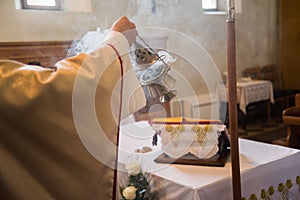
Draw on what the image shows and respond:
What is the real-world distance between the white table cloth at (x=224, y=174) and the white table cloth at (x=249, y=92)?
9.74 ft

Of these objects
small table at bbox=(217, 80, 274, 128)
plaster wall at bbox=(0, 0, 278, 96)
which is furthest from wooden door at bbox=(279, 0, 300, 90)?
small table at bbox=(217, 80, 274, 128)

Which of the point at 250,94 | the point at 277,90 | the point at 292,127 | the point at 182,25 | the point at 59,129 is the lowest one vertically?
the point at 277,90

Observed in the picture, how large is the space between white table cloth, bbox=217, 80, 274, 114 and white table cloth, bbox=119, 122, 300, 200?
9.74ft

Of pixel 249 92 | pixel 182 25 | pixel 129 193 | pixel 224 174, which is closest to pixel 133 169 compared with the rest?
pixel 129 193

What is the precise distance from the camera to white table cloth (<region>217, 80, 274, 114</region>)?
14.9 ft

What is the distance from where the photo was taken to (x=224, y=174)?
50.8 inches

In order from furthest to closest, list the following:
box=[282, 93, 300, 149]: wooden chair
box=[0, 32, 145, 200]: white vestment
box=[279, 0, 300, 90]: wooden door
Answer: box=[279, 0, 300, 90]: wooden door, box=[282, 93, 300, 149]: wooden chair, box=[0, 32, 145, 200]: white vestment

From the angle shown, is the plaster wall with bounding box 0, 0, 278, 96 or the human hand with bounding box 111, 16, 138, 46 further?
the plaster wall with bounding box 0, 0, 278, 96

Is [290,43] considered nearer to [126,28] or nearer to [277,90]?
[277,90]

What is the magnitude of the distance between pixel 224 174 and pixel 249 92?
351 cm

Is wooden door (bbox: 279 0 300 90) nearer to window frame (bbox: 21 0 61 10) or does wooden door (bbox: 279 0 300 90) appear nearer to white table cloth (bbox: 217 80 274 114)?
white table cloth (bbox: 217 80 274 114)

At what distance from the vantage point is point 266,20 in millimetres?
5703

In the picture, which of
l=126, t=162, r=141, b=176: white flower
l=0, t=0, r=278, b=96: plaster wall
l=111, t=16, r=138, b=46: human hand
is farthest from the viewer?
l=0, t=0, r=278, b=96: plaster wall

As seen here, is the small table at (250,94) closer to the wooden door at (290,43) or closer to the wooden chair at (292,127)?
the wooden door at (290,43)
